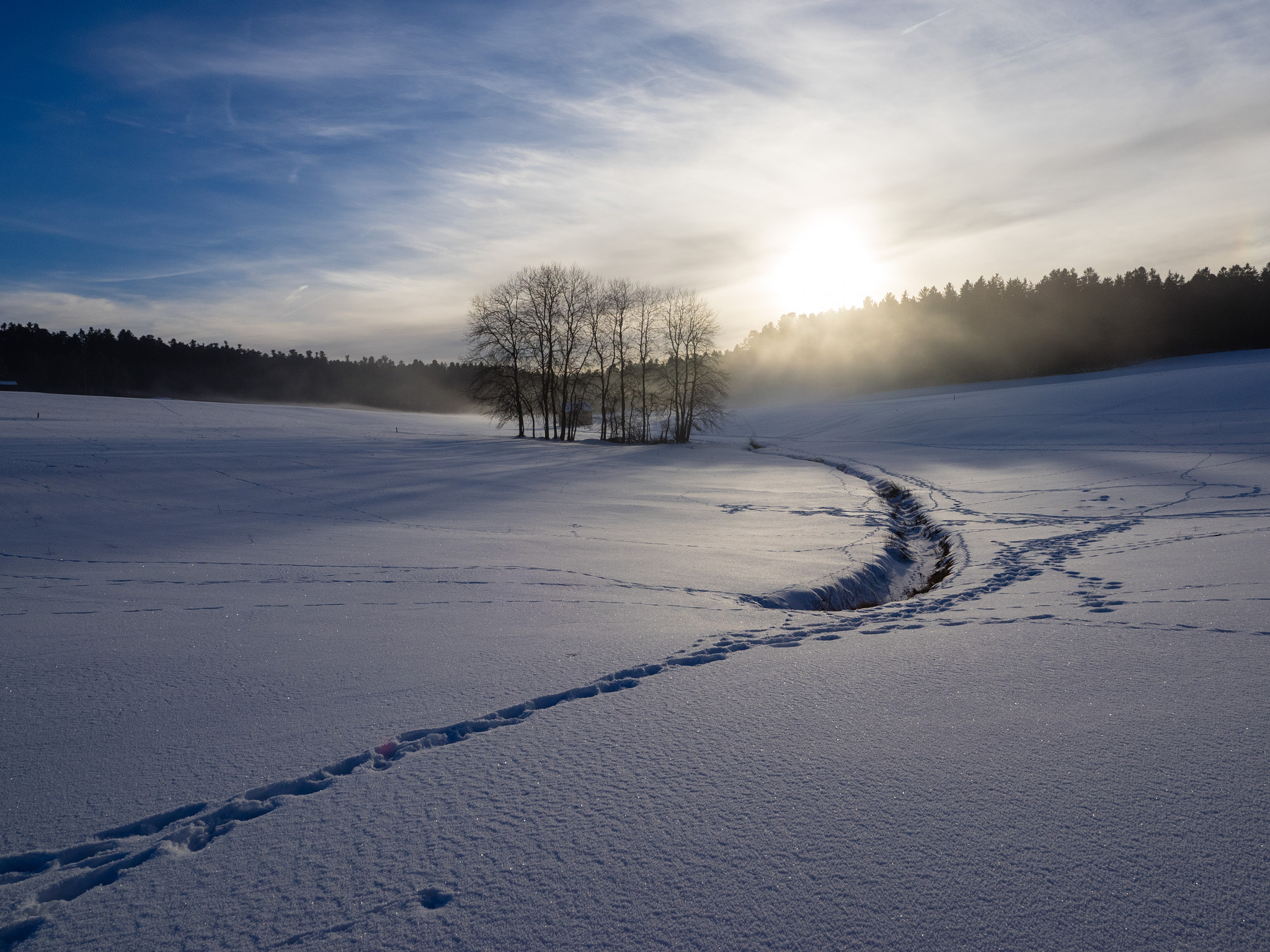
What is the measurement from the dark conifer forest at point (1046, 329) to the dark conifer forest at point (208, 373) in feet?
174

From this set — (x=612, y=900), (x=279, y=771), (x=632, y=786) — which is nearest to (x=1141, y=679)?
(x=632, y=786)

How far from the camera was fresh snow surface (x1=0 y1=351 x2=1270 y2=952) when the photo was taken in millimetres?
2137

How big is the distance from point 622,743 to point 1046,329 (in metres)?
77.5

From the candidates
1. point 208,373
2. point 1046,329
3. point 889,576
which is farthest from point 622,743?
point 208,373

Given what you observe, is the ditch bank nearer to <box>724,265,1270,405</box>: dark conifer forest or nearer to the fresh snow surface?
the fresh snow surface

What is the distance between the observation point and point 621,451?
1141 inches

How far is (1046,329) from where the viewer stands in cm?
6538

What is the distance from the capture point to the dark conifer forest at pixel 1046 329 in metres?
61.0

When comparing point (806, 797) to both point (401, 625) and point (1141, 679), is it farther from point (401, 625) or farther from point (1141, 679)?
point (401, 625)

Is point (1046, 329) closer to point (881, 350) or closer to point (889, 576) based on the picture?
point (881, 350)

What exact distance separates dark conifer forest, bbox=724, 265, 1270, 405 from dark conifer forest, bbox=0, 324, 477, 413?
5300 centimetres

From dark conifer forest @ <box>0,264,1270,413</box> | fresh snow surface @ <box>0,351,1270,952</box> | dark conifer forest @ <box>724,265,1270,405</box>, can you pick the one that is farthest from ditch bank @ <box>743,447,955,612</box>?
dark conifer forest @ <box>724,265,1270,405</box>

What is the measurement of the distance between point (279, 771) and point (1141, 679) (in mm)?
4962

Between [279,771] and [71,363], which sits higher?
[71,363]
